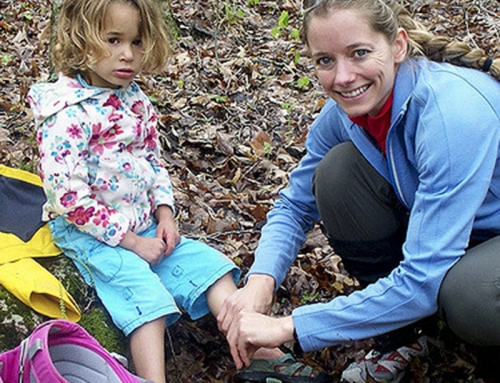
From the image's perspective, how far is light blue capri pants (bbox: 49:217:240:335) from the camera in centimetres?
255

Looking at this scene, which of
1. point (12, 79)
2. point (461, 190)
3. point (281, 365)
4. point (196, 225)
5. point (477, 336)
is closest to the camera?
point (461, 190)

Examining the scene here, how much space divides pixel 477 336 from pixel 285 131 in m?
2.85

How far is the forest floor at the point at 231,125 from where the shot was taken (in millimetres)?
2904

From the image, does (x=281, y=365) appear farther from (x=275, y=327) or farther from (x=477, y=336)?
(x=477, y=336)

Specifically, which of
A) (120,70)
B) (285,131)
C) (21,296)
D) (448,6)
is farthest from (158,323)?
(448,6)

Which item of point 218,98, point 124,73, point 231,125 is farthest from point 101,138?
point 218,98

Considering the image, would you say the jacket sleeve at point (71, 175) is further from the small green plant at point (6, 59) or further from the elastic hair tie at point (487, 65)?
the small green plant at point (6, 59)

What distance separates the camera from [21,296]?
2.43 meters

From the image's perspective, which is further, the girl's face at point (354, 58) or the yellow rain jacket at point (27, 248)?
the yellow rain jacket at point (27, 248)

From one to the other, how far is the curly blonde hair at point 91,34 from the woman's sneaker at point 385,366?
1.62 metres

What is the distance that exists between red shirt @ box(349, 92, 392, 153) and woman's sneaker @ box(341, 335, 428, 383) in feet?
3.00

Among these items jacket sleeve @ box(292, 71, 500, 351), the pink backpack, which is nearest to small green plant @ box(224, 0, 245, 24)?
jacket sleeve @ box(292, 71, 500, 351)

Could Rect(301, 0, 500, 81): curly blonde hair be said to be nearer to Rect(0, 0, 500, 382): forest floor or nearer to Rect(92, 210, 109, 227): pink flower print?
Rect(92, 210, 109, 227): pink flower print

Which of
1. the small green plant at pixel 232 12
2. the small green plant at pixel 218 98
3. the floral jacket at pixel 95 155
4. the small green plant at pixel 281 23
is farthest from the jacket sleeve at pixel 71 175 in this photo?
the small green plant at pixel 232 12
